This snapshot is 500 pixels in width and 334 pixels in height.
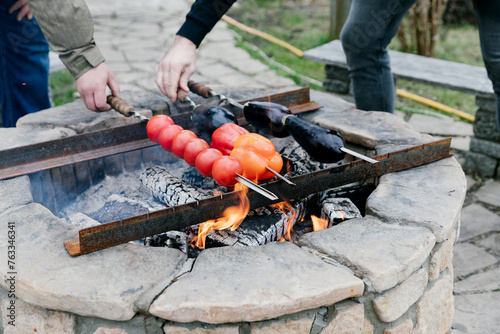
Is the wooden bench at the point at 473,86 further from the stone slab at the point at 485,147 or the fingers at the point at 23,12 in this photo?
the fingers at the point at 23,12

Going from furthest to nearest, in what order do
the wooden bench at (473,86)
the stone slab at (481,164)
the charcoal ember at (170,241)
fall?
the stone slab at (481,164) < the wooden bench at (473,86) < the charcoal ember at (170,241)

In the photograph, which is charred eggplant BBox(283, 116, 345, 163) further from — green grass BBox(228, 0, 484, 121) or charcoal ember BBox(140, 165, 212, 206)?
green grass BBox(228, 0, 484, 121)

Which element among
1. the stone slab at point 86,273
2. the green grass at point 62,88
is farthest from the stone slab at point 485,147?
the green grass at point 62,88

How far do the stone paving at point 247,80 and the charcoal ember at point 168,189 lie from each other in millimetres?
1014

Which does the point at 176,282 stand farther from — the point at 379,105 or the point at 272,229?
the point at 379,105

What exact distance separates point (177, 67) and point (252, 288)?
1.49 m

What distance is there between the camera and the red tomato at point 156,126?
2447 millimetres

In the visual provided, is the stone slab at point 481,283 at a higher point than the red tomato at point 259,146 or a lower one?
lower

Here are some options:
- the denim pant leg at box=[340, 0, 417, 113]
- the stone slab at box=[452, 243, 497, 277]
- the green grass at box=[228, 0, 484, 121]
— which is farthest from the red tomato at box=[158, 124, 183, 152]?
the green grass at box=[228, 0, 484, 121]

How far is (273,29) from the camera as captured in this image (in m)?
8.20

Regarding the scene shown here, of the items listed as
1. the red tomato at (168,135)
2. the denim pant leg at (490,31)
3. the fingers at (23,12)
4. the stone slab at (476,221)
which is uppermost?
the fingers at (23,12)

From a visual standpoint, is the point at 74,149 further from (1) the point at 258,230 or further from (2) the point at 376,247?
(2) the point at 376,247

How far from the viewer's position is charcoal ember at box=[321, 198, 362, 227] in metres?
2.16

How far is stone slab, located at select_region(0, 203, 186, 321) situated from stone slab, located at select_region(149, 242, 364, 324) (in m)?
0.09
